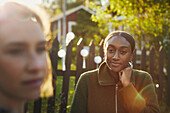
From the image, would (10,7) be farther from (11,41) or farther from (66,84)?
(66,84)

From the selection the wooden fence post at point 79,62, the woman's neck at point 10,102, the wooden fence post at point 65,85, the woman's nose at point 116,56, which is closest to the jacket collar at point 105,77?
the woman's nose at point 116,56

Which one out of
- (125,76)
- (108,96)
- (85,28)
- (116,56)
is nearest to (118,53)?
(116,56)

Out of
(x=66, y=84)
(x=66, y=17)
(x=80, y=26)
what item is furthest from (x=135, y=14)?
(x=66, y=17)

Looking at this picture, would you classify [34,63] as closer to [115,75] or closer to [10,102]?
[10,102]

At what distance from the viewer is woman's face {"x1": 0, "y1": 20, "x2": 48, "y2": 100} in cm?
101

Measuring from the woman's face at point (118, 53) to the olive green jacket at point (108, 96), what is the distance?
0.19 meters

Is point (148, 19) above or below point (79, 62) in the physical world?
above

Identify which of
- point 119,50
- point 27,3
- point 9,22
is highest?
point 27,3

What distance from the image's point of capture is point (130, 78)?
2.28 m

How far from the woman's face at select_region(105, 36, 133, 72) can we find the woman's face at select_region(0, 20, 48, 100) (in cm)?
115

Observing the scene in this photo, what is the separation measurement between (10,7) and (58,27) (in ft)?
68.8

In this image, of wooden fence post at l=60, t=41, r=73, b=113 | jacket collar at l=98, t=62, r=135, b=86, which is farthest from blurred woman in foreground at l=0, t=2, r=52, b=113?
wooden fence post at l=60, t=41, r=73, b=113

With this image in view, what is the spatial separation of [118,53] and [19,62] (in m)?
1.32

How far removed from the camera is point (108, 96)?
7.45ft
